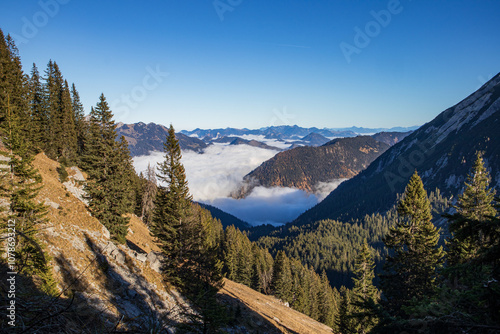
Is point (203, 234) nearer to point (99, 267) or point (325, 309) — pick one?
point (99, 267)

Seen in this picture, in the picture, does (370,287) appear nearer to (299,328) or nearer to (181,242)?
(299,328)

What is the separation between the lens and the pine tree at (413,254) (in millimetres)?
19391

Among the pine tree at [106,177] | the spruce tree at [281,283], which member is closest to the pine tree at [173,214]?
the pine tree at [106,177]

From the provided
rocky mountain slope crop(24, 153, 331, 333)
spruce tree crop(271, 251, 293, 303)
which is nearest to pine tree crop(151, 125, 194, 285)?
rocky mountain slope crop(24, 153, 331, 333)

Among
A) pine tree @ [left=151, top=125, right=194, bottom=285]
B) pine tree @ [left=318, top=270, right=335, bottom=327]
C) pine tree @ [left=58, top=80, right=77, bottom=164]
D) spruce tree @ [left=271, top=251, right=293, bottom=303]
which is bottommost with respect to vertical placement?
pine tree @ [left=318, top=270, right=335, bottom=327]

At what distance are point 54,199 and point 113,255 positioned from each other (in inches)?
274

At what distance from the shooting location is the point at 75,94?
63.0 metres

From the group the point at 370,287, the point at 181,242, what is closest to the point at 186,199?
the point at 181,242

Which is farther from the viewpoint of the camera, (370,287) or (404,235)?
(370,287)

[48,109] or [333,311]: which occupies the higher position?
[48,109]

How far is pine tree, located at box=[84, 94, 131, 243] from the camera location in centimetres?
2369

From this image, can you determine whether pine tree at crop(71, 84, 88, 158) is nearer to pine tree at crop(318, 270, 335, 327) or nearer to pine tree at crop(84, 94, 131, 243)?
pine tree at crop(84, 94, 131, 243)

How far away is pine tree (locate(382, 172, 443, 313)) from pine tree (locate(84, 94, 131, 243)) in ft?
86.6

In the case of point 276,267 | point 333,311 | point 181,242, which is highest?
point 181,242
